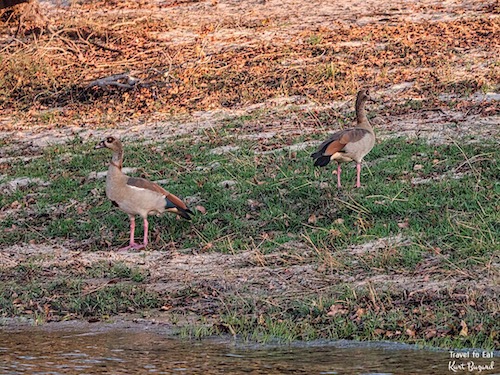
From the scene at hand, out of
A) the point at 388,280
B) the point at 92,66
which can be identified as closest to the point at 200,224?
the point at 388,280

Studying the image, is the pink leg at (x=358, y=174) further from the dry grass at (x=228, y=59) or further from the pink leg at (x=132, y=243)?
the dry grass at (x=228, y=59)

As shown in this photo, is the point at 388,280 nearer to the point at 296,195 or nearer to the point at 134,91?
the point at 296,195

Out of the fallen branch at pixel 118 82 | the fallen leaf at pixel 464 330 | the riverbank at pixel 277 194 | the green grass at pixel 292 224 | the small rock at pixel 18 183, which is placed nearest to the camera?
the fallen leaf at pixel 464 330

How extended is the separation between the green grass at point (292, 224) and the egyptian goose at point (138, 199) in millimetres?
292

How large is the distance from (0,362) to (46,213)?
14.7ft

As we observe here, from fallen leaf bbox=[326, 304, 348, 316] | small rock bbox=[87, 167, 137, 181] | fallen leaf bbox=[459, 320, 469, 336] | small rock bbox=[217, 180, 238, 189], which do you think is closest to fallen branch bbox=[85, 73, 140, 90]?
small rock bbox=[87, 167, 137, 181]

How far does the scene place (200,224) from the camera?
1117cm

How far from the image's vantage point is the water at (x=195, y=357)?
7.33 m

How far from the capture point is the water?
733 cm

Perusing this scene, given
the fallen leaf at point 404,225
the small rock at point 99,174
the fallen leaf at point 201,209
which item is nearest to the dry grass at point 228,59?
the small rock at point 99,174

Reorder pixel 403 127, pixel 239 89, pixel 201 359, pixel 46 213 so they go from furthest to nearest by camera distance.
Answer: pixel 239 89
pixel 403 127
pixel 46 213
pixel 201 359

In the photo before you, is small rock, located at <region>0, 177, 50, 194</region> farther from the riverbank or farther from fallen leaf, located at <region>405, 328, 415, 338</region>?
fallen leaf, located at <region>405, 328, 415, 338</region>

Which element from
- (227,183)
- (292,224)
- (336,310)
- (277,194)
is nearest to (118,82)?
(227,183)

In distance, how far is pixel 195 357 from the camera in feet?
25.3
